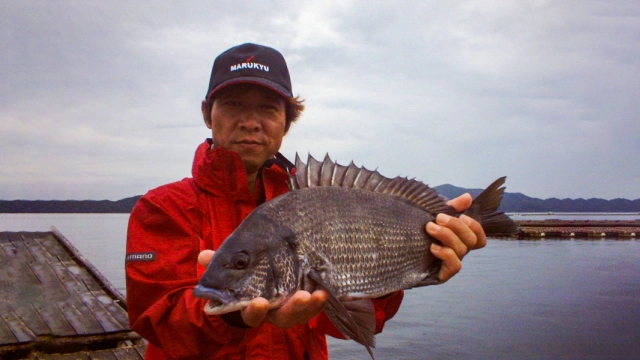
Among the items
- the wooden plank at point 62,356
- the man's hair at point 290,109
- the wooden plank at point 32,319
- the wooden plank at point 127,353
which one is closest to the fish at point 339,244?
the man's hair at point 290,109

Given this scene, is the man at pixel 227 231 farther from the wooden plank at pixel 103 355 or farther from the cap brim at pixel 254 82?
the wooden plank at pixel 103 355

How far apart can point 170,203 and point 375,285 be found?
1.47 meters

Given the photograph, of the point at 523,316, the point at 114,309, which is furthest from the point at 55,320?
the point at 523,316

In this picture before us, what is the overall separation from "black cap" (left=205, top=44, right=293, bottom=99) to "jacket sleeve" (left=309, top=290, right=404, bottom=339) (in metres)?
1.62

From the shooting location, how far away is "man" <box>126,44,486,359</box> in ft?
8.55

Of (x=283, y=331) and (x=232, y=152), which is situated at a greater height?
(x=232, y=152)

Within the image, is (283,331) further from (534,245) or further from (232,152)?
(534,245)

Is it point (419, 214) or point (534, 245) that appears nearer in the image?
point (419, 214)

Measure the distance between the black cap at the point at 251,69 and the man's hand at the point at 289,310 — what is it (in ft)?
5.27

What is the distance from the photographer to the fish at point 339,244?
238 cm

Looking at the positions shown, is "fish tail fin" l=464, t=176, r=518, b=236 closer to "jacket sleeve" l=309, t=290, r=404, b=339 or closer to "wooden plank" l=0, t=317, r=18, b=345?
"jacket sleeve" l=309, t=290, r=404, b=339

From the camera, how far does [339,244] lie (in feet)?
8.93

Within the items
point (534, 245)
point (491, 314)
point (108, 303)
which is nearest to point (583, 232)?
point (534, 245)

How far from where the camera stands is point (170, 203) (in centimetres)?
316
